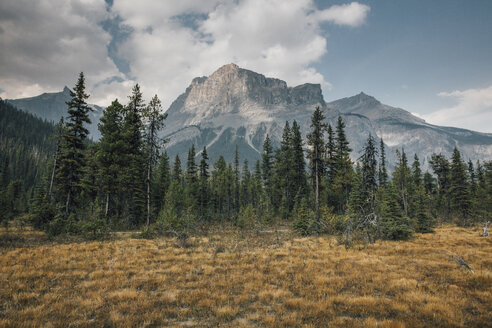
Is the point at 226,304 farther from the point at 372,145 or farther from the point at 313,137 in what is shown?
the point at 372,145

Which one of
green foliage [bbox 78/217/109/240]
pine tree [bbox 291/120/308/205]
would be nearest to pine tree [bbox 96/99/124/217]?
green foliage [bbox 78/217/109/240]

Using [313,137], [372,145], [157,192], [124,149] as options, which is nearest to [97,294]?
[124,149]

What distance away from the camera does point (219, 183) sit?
5259cm

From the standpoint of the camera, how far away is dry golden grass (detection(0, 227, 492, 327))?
Answer: 558cm

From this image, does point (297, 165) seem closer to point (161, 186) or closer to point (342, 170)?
point (342, 170)

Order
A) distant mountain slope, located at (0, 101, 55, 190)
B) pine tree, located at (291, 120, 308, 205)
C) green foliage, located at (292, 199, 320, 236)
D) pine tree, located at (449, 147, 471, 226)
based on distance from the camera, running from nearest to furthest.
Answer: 1. green foliage, located at (292, 199, 320, 236)
2. pine tree, located at (449, 147, 471, 226)
3. pine tree, located at (291, 120, 308, 205)
4. distant mountain slope, located at (0, 101, 55, 190)

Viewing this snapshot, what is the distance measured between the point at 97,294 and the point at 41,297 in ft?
5.19

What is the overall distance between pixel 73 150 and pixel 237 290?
22.3 metres

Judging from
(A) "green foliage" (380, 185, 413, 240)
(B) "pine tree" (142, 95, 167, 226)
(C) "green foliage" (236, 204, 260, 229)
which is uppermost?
(B) "pine tree" (142, 95, 167, 226)

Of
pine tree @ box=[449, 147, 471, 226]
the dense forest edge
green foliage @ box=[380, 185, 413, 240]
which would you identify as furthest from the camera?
pine tree @ box=[449, 147, 471, 226]

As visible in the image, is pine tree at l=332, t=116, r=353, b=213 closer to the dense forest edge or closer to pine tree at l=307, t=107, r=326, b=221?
the dense forest edge

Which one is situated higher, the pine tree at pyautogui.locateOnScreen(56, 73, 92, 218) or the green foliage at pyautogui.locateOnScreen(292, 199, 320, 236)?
the pine tree at pyautogui.locateOnScreen(56, 73, 92, 218)

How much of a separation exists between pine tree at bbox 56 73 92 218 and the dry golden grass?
10725 mm

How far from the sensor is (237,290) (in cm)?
766
